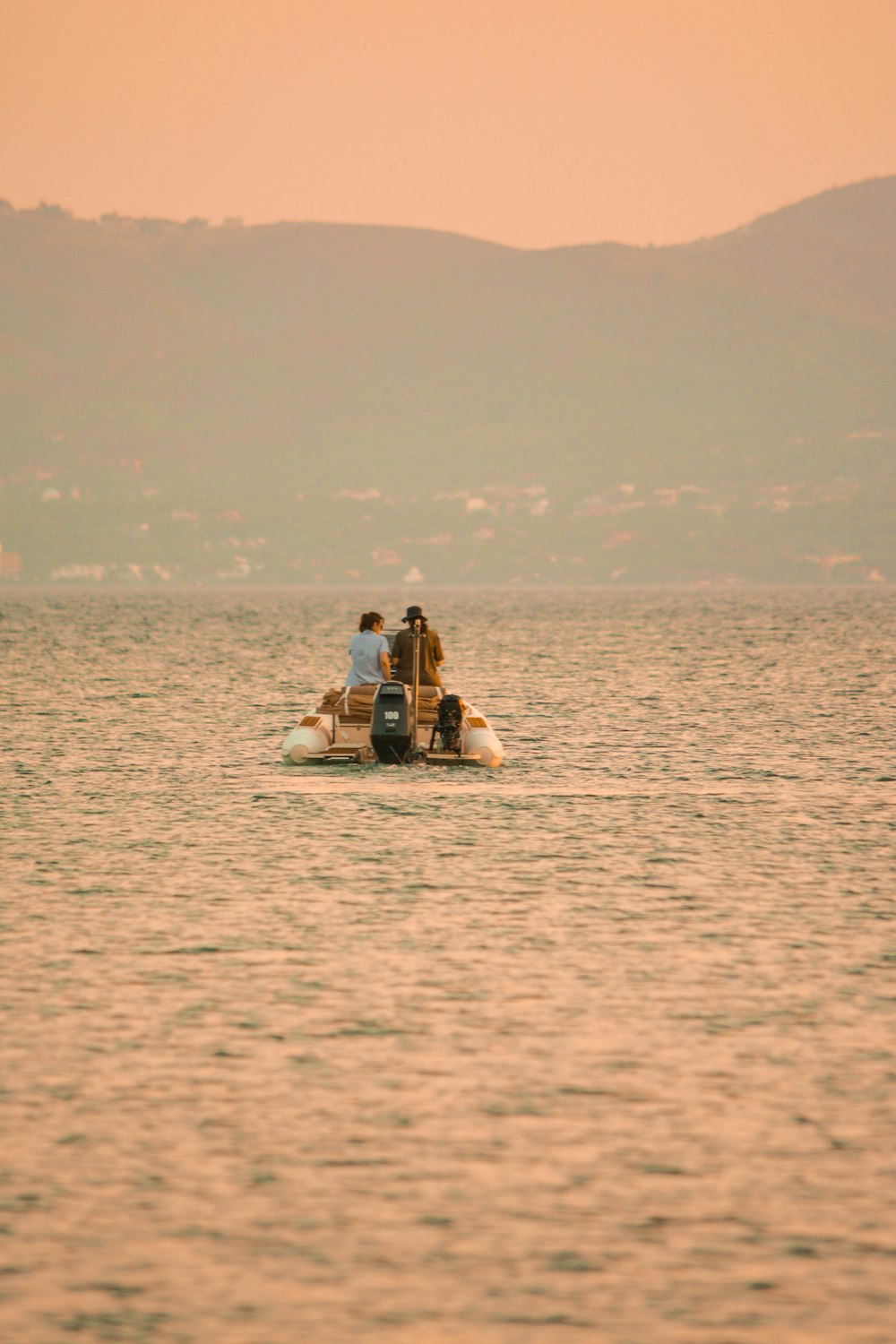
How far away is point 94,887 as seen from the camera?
20.2m

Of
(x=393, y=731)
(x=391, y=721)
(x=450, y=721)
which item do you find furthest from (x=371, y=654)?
(x=450, y=721)

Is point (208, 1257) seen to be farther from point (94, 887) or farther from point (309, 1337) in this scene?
point (94, 887)

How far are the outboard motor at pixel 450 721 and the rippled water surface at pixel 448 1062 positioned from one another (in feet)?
2.81

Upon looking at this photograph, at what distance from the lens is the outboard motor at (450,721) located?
30.5m

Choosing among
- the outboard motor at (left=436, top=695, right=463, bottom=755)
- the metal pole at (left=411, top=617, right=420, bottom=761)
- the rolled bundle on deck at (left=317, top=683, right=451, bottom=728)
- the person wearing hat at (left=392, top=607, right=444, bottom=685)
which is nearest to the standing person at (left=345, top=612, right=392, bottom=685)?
the person wearing hat at (left=392, top=607, right=444, bottom=685)

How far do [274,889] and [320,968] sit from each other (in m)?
4.45

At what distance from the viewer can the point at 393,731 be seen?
29.5 metres

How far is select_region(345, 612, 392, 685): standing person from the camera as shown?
29.2 metres

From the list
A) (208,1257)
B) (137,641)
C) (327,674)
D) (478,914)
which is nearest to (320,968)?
(478,914)

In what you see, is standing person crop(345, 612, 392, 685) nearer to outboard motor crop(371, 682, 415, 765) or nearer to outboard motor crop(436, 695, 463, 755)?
outboard motor crop(371, 682, 415, 765)

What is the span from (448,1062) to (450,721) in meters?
18.4

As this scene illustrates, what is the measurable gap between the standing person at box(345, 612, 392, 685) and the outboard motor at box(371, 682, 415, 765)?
382 mm

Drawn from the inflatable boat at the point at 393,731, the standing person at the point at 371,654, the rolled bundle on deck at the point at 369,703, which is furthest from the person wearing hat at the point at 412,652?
the rolled bundle on deck at the point at 369,703

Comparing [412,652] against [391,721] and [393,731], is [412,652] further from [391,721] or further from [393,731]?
[393,731]
